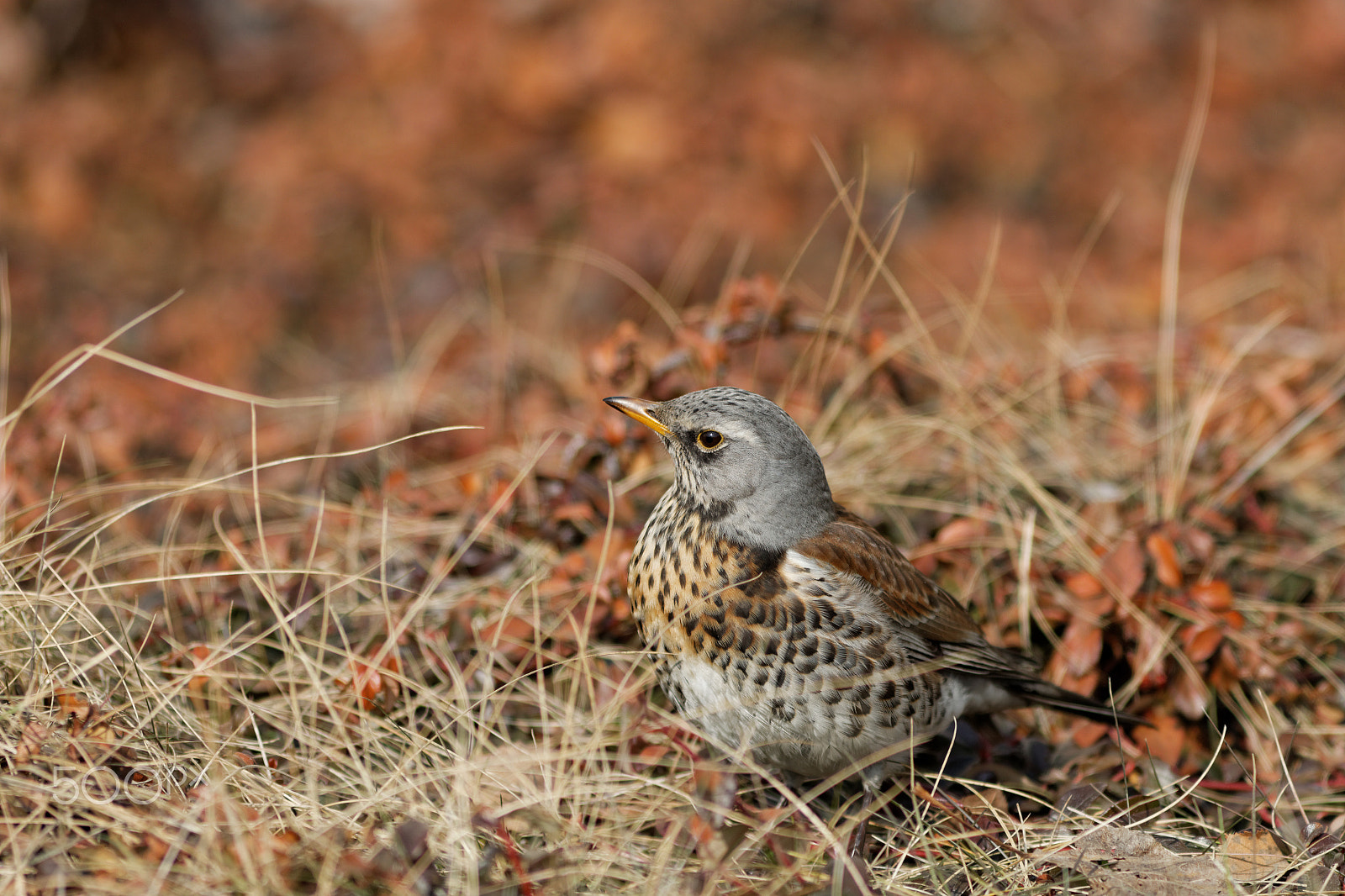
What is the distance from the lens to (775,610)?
143 inches

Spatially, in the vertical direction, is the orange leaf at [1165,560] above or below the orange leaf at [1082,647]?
above

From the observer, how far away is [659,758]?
3951mm

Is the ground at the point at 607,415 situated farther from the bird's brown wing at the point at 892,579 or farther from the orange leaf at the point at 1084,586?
the bird's brown wing at the point at 892,579

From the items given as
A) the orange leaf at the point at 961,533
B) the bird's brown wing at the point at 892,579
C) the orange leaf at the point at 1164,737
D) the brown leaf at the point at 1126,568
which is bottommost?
the orange leaf at the point at 1164,737

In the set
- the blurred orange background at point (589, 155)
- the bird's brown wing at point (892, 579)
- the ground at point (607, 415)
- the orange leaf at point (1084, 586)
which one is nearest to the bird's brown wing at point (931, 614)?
the bird's brown wing at point (892, 579)

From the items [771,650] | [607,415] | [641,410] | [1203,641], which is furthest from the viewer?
[607,415]

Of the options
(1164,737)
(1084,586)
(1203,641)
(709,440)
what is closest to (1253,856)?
(1164,737)

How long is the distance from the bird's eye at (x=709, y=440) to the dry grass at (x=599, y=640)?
621 mm

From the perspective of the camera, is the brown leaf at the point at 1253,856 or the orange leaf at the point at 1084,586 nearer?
the brown leaf at the point at 1253,856

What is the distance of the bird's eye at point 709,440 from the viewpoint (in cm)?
376

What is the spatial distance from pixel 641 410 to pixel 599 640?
1011 mm

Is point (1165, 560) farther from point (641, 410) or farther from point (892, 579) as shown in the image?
point (641, 410)

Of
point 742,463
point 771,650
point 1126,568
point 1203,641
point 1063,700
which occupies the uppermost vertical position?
point 742,463

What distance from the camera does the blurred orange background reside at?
852 cm
